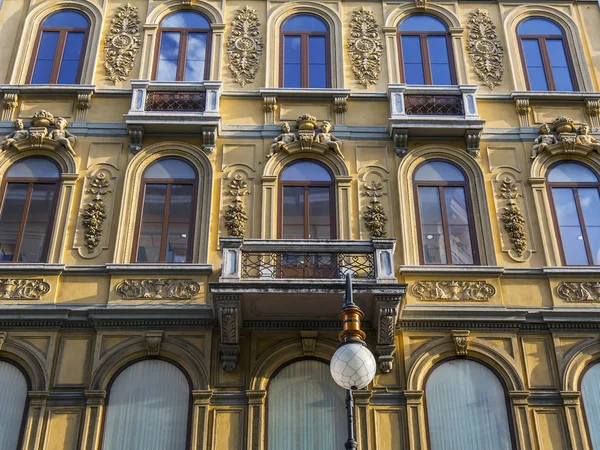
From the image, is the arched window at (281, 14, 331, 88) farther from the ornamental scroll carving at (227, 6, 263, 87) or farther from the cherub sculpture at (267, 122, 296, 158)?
the cherub sculpture at (267, 122, 296, 158)

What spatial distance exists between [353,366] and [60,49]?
13.7 meters

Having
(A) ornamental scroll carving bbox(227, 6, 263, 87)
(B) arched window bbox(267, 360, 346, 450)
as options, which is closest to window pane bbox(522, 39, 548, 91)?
(A) ornamental scroll carving bbox(227, 6, 263, 87)

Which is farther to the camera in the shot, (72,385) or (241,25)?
(241,25)

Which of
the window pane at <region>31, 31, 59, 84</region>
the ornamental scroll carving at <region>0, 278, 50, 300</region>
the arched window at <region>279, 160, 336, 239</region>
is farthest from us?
the window pane at <region>31, 31, 59, 84</region>

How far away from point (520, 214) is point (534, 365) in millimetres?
3732

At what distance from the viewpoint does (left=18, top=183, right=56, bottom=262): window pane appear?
675 inches

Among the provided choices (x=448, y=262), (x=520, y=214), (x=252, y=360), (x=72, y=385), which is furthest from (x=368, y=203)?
(x=72, y=385)

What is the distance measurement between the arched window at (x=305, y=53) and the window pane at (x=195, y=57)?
7.15 feet

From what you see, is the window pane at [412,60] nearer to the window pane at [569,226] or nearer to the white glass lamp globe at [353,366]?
the window pane at [569,226]

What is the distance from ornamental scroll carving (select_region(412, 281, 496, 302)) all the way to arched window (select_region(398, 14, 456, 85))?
605 cm

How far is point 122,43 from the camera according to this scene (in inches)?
803

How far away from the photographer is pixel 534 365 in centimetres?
1596

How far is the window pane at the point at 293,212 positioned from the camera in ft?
57.5

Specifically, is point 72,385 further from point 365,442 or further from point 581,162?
point 581,162
